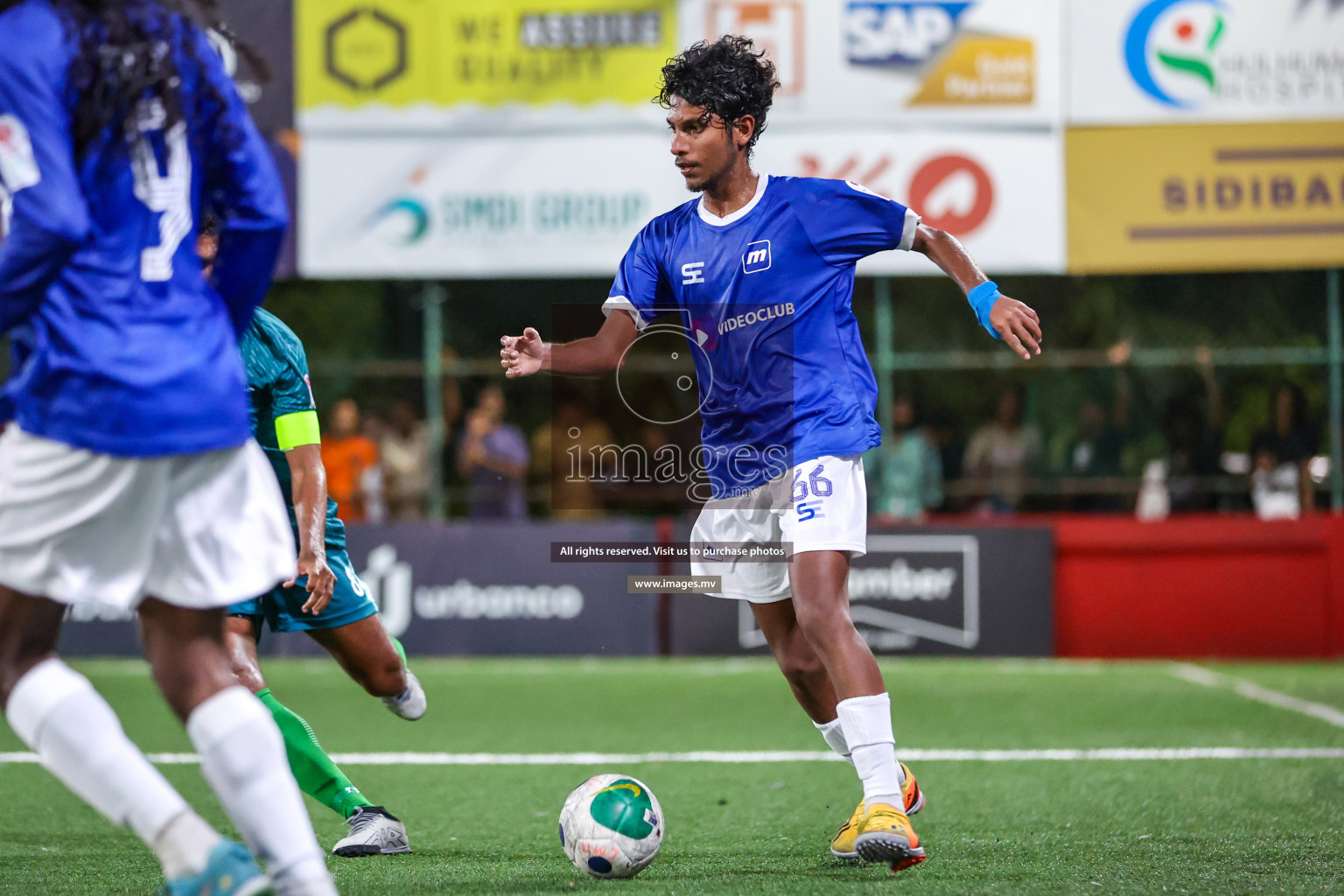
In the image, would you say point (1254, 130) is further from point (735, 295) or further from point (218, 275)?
point (218, 275)

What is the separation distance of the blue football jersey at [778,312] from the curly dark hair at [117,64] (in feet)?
6.96

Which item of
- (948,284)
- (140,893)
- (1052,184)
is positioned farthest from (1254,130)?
(140,893)

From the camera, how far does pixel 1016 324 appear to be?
4.54m

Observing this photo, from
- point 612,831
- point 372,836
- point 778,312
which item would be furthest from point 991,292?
point 372,836

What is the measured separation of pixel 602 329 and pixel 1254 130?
33.9 feet

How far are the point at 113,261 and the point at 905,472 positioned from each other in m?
11.3

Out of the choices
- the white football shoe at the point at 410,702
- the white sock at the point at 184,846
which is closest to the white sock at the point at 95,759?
the white sock at the point at 184,846

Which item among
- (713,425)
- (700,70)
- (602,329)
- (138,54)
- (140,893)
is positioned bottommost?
(140,893)

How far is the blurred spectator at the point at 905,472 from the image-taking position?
13.4 metres

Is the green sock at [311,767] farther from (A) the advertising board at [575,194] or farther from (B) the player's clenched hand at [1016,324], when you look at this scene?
(A) the advertising board at [575,194]

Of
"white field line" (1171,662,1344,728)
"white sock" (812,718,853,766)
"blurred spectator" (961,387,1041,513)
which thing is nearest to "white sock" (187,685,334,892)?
"white sock" (812,718,853,766)

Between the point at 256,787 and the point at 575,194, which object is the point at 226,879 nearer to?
the point at 256,787

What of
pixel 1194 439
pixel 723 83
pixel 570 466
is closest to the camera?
pixel 723 83

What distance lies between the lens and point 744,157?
507 centimetres
